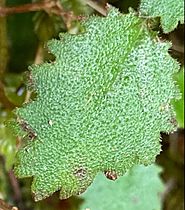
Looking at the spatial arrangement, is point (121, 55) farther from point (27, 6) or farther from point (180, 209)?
point (180, 209)

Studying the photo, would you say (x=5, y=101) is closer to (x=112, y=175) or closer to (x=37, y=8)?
(x=37, y=8)

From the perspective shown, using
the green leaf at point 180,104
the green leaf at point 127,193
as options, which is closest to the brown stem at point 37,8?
the green leaf at point 180,104

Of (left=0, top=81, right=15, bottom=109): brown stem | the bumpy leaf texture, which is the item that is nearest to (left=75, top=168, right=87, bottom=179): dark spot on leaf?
the bumpy leaf texture

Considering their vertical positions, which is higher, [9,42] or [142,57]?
[142,57]

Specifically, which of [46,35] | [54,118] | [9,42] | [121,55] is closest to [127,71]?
[121,55]

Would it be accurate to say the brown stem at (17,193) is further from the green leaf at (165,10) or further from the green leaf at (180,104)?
the green leaf at (165,10)

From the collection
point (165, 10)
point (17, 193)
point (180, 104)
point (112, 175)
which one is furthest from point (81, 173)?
point (17, 193)
